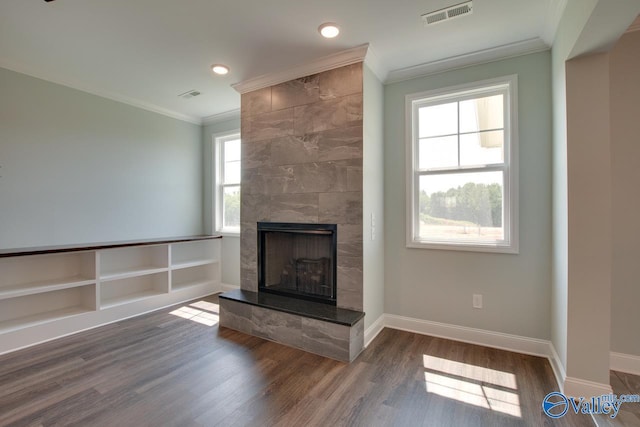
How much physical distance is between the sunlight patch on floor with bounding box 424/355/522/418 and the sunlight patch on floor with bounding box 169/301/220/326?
7.66 feet

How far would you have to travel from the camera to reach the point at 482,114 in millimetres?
2879

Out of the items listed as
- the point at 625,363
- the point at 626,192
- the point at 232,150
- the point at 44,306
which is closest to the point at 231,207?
the point at 232,150

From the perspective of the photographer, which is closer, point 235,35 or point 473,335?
point 235,35

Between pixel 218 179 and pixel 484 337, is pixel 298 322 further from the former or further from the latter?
pixel 218 179

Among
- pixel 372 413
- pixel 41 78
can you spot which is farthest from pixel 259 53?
pixel 372 413

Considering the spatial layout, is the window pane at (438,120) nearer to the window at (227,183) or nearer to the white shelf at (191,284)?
the window at (227,183)

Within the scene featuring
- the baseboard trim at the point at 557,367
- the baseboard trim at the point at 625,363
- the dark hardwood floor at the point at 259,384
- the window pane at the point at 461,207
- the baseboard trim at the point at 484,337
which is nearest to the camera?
the dark hardwood floor at the point at 259,384

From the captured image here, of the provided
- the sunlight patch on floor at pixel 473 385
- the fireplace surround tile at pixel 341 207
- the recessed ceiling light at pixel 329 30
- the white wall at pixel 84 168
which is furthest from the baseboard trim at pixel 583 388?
the white wall at pixel 84 168

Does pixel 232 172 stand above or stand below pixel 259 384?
above

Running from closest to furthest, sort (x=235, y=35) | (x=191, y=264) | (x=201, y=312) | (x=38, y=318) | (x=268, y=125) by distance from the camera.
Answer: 1. (x=235, y=35)
2. (x=38, y=318)
3. (x=268, y=125)
4. (x=201, y=312)
5. (x=191, y=264)

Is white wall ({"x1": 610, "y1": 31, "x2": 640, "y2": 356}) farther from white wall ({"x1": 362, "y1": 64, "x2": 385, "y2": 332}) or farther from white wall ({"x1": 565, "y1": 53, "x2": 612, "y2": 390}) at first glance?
white wall ({"x1": 362, "y1": 64, "x2": 385, "y2": 332})

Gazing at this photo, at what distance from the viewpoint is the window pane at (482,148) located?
281cm

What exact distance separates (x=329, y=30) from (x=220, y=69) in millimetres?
1308

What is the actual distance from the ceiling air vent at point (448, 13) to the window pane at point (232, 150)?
124 inches
